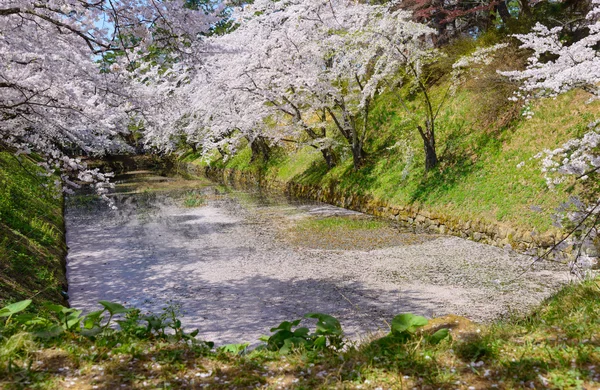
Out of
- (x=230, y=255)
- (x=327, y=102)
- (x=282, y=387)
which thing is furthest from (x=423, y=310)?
(x=327, y=102)

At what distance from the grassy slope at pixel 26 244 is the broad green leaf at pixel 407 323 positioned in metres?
3.69

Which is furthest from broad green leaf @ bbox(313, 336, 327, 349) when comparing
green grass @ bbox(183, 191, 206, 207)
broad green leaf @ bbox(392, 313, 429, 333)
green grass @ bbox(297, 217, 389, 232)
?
green grass @ bbox(183, 191, 206, 207)

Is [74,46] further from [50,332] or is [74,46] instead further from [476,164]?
[476,164]

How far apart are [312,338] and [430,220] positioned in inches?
341

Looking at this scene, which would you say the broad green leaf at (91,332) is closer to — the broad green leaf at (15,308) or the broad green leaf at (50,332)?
the broad green leaf at (50,332)

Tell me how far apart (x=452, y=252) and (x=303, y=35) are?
335 inches

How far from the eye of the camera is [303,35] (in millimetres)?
14617

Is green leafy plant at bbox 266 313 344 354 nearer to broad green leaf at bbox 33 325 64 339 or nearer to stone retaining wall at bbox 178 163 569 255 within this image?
broad green leaf at bbox 33 325 64 339

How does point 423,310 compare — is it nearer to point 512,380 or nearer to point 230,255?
point 512,380

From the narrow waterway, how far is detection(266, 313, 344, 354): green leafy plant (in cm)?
217

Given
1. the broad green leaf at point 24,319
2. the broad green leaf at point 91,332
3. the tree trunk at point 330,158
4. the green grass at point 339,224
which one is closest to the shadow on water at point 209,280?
the green grass at point 339,224

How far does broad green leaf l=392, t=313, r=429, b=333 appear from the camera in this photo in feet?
10.9

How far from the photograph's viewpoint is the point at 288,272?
870cm

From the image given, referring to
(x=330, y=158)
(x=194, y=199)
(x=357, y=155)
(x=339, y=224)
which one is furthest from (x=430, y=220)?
(x=194, y=199)
